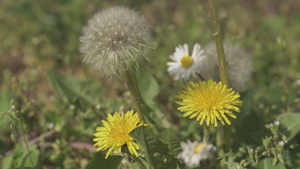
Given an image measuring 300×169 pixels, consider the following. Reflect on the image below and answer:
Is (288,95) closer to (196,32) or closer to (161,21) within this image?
(196,32)

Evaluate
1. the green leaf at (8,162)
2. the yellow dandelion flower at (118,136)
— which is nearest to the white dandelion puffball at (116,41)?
the yellow dandelion flower at (118,136)

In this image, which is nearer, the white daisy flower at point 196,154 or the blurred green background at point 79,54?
the white daisy flower at point 196,154

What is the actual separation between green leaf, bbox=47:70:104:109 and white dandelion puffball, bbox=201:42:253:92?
111 centimetres

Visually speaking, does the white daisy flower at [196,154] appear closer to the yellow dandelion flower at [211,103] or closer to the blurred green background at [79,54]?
the yellow dandelion flower at [211,103]

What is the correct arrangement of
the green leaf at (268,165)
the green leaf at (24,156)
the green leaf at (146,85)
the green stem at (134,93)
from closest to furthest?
1. the green stem at (134,93)
2. the green leaf at (268,165)
3. the green leaf at (24,156)
4. the green leaf at (146,85)

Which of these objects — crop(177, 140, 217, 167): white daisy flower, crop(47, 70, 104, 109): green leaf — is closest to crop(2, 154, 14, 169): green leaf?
crop(47, 70, 104, 109): green leaf

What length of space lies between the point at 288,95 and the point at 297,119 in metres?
0.54

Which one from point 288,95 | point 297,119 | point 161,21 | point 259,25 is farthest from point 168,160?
point 259,25

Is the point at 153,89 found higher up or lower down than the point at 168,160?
higher up

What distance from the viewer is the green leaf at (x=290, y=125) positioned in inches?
84.6

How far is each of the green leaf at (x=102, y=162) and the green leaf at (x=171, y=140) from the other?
1.02 feet

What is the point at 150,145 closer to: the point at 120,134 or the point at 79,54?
the point at 120,134

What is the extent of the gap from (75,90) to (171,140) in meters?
1.32

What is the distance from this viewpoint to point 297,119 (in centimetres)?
220
